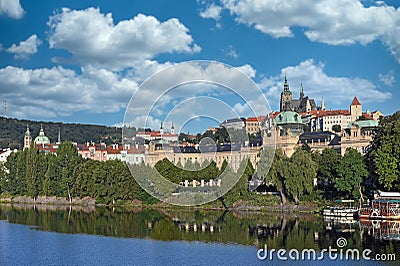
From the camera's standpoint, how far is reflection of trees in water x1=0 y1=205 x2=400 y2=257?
33062mm

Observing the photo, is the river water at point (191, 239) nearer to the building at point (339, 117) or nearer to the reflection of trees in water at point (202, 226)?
the reflection of trees in water at point (202, 226)

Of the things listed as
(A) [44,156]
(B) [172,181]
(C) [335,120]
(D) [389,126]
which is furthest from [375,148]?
(C) [335,120]

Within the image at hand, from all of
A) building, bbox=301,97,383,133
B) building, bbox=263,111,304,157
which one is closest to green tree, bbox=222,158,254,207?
building, bbox=263,111,304,157

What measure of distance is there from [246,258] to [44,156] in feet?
163

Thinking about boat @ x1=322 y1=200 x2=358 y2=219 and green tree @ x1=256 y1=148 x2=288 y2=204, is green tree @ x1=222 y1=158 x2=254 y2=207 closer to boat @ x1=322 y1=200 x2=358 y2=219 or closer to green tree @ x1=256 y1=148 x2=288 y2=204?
green tree @ x1=256 y1=148 x2=288 y2=204

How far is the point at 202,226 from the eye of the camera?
135 feet

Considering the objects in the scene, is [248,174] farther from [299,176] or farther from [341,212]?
[341,212]

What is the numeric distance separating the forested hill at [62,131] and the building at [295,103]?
5635 cm

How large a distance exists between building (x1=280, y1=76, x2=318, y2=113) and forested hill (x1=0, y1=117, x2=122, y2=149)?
5635 centimetres

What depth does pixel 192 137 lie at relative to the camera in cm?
8206

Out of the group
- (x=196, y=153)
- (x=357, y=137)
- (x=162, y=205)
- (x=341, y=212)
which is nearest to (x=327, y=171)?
(x=341, y=212)

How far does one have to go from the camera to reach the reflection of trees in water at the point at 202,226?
3306 cm

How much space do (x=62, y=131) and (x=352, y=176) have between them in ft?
501

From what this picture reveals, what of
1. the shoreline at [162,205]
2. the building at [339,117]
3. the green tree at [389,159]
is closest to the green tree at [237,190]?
the shoreline at [162,205]
